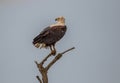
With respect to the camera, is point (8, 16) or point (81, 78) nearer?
point (81, 78)

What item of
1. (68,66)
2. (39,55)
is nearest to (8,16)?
(39,55)

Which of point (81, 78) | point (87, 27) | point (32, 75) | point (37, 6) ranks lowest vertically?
point (81, 78)

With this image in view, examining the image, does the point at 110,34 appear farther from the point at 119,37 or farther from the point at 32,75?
the point at 32,75

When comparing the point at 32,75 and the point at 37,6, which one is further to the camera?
the point at 37,6

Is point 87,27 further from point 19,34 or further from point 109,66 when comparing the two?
point 19,34

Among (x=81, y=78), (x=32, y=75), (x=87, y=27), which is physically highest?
(x=87, y=27)

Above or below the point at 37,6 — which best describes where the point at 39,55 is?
below

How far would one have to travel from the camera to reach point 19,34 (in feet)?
5.11

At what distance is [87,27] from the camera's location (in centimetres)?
157

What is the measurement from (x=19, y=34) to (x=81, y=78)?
41 centimetres

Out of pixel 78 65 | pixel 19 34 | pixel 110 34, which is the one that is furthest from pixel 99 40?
pixel 19 34

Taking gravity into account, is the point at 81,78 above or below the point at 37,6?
below

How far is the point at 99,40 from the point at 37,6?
1.29 ft

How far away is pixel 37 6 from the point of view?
5.31ft
